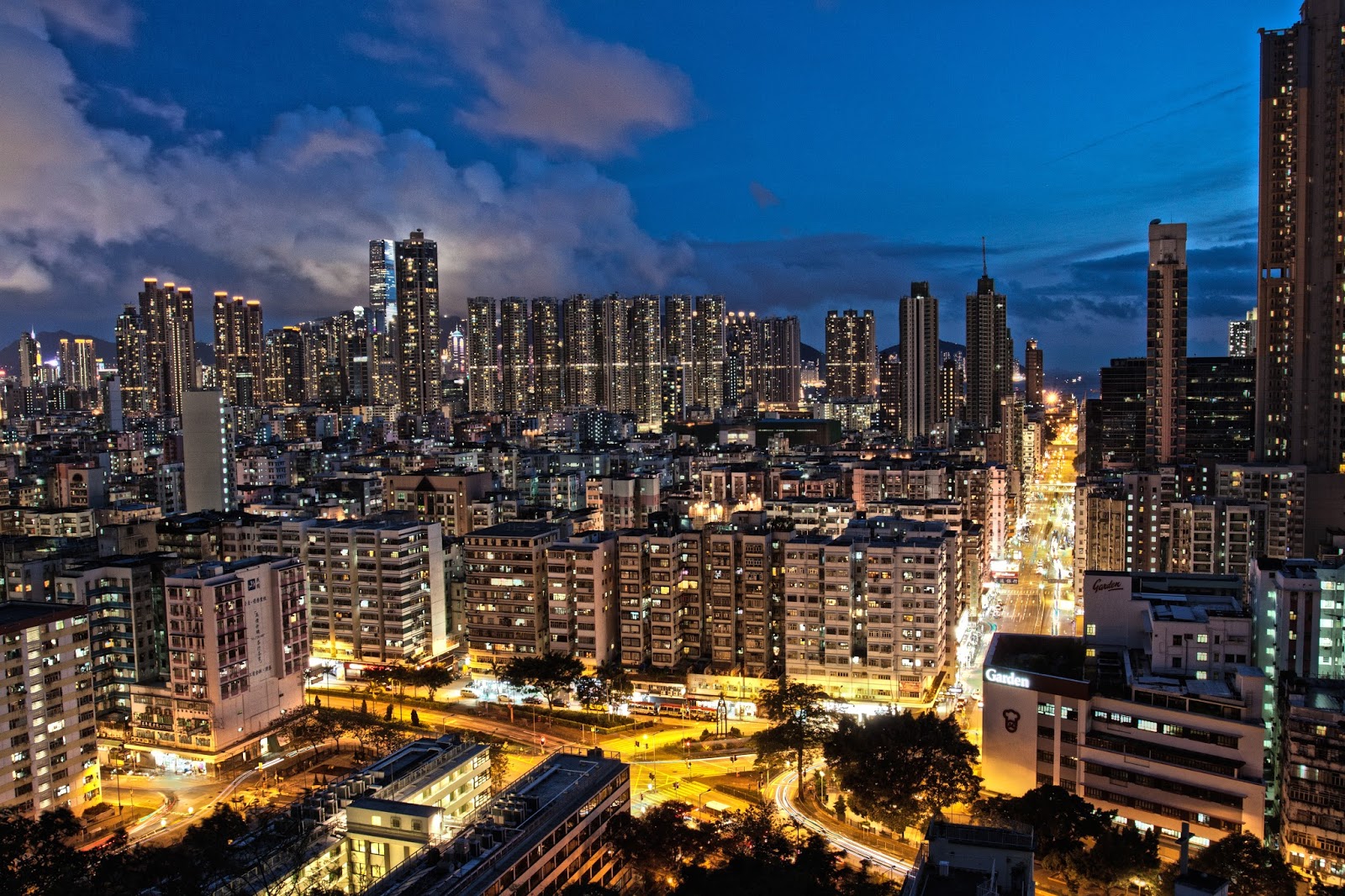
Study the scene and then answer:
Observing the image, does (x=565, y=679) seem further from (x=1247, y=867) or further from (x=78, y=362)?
(x=78, y=362)

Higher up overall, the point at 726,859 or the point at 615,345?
the point at 615,345

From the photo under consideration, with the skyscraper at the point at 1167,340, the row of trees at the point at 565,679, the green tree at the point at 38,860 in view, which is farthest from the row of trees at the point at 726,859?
the skyscraper at the point at 1167,340

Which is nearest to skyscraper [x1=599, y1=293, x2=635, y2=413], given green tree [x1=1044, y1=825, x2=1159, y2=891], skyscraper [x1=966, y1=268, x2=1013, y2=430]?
skyscraper [x1=966, y1=268, x2=1013, y2=430]

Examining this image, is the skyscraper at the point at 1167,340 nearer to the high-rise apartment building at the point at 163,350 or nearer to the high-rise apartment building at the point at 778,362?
the high-rise apartment building at the point at 778,362

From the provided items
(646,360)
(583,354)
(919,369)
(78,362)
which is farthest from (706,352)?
(78,362)

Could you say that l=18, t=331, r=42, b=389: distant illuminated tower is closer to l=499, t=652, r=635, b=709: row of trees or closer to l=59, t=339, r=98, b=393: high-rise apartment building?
l=59, t=339, r=98, b=393: high-rise apartment building
